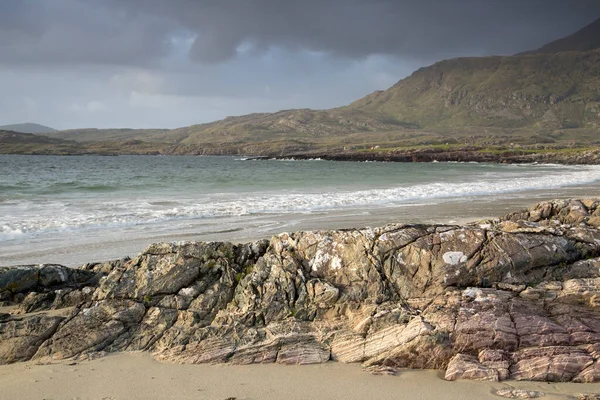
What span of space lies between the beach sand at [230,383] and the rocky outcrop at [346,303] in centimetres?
22

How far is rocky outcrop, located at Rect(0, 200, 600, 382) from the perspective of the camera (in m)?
6.93

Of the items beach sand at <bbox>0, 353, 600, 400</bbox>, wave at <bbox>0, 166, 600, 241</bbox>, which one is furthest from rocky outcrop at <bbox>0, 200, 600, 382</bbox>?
wave at <bbox>0, 166, 600, 241</bbox>

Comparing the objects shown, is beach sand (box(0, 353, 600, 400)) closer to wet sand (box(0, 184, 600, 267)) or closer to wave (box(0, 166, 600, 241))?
wet sand (box(0, 184, 600, 267))

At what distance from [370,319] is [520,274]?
2930 mm

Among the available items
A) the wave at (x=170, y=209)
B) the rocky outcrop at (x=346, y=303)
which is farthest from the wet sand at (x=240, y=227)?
the rocky outcrop at (x=346, y=303)

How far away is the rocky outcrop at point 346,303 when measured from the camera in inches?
273

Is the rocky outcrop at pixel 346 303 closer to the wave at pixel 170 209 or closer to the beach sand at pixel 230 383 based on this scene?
the beach sand at pixel 230 383

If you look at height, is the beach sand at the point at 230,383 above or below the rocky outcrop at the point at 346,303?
below

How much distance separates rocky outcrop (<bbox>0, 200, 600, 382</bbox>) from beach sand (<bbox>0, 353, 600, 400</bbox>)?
0.22 m

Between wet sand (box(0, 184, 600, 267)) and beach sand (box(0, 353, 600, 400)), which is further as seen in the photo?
wet sand (box(0, 184, 600, 267))

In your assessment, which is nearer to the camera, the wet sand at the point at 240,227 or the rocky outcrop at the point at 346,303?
the rocky outcrop at the point at 346,303

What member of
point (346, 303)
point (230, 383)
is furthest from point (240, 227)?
point (230, 383)

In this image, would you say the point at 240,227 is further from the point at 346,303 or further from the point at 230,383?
the point at 230,383

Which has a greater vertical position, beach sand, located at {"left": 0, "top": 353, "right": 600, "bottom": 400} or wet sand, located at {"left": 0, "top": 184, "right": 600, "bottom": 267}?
wet sand, located at {"left": 0, "top": 184, "right": 600, "bottom": 267}
